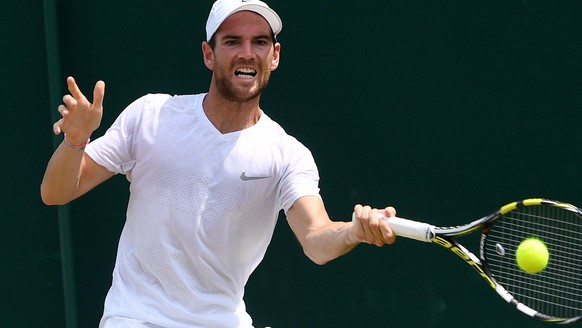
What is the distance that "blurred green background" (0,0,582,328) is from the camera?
4809 millimetres

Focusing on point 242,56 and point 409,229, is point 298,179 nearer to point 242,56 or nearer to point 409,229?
point 242,56

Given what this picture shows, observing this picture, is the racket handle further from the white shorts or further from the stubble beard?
the white shorts

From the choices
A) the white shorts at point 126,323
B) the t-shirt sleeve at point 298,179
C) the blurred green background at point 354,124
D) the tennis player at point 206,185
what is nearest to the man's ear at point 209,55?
the tennis player at point 206,185

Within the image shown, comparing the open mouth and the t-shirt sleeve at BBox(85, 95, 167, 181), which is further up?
the open mouth

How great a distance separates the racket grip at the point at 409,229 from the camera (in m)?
3.53

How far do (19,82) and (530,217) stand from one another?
252cm

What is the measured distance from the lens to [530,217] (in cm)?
432

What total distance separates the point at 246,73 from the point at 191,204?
0.46 m

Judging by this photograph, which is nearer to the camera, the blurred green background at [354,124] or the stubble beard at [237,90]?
the stubble beard at [237,90]

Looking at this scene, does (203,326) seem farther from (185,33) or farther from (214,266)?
(185,33)

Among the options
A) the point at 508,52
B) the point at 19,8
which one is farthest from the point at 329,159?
the point at 19,8

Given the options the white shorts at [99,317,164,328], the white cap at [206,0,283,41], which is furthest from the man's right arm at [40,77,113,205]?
the white cap at [206,0,283,41]

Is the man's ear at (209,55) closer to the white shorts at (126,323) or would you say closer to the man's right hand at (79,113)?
the man's right hand at (79,113)

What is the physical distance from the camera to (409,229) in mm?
3539
